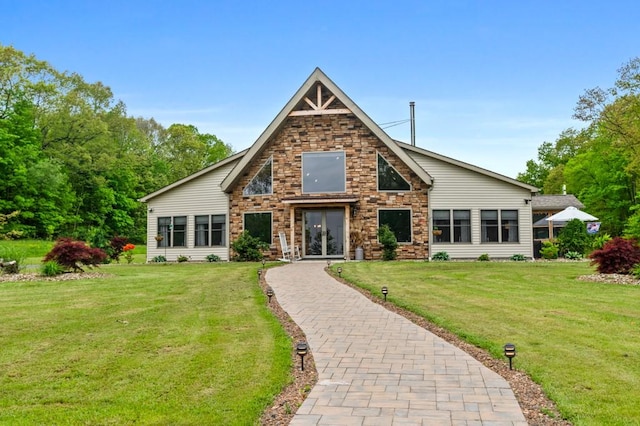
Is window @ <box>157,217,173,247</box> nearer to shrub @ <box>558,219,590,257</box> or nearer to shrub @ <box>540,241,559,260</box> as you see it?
shrub @ <box>540,241,559,260</box>

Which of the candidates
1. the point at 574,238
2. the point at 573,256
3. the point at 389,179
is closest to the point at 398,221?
the point at 389,179

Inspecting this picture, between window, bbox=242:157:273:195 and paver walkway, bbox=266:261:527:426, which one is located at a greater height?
window, bbox=242:157:273:195

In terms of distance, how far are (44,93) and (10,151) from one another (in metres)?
7.03

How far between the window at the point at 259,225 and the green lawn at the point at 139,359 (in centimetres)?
1086

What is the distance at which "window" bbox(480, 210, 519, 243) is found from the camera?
19.9m

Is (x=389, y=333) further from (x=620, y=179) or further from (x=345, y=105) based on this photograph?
(x=620, y=179)

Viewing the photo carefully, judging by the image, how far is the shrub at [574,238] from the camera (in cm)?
A: 2050

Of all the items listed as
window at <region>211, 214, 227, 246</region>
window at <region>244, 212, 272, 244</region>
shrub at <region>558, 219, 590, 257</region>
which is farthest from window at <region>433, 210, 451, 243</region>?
window at <region>211, 214, 227, 246</region>

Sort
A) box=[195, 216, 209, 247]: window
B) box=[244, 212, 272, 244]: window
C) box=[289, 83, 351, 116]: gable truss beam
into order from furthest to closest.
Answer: box=[195, 216, 209, 247]: window < box=[244, 212, 272, 244]: window < box=[289, 83, 351, 116]: gable truss beam

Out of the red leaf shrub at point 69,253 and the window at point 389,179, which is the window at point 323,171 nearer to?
the window at point 389,179

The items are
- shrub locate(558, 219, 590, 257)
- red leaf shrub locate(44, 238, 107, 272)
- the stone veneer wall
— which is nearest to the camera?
red leaf shrub locate(44, 238, 107, 272)

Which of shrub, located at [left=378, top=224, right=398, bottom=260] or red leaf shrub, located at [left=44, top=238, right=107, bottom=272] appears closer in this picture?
red leaf shrub, located at [left=44, top=238, right=107, bottom=272]

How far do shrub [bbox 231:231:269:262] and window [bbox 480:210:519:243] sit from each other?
8839 mm

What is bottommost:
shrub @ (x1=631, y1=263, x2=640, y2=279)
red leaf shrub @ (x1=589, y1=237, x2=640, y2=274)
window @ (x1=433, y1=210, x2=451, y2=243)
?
shrub @ (x1=631, y1=263, x2=640, y2=279)
